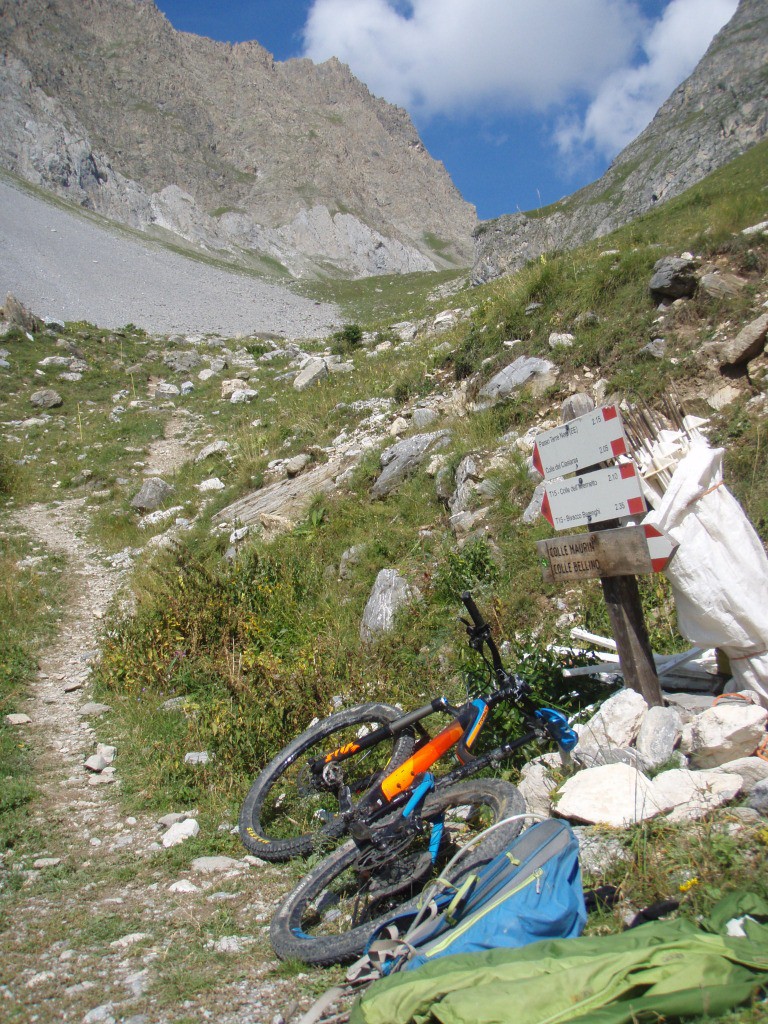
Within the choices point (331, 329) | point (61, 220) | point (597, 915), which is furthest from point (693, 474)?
point (61, 220)

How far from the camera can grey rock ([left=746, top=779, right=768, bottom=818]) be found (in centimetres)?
287

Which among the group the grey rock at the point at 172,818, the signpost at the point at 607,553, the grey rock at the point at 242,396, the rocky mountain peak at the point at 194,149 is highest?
the rocky mountain peak at the point at 194,149

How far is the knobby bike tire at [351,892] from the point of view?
282 centimetres

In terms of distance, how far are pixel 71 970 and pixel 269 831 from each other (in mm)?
1480

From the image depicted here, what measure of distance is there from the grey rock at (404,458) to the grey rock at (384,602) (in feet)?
8.50

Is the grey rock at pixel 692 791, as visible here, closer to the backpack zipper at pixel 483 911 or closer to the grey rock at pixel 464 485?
the backpack zipper at pixel 483 911

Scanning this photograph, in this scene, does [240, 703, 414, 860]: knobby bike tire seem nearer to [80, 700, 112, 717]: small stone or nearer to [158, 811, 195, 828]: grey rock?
[158, 811, 195, 828]: grey rock

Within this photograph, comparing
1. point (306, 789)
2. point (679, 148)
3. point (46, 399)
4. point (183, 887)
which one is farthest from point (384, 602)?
point (679, 148)

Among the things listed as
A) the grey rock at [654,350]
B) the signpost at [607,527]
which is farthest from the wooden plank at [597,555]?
the grey rock at [654,350]

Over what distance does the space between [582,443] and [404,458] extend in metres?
5.56

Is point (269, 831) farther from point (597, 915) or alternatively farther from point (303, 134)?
point (303, 134)

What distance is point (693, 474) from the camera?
11.6 ft

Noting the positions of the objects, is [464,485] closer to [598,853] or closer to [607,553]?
[607,553]

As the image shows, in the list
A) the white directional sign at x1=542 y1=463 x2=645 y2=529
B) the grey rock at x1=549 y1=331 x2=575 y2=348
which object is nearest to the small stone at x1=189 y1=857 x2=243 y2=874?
the white directional sign at x1=542 y1=463 x2=645 y2=529
